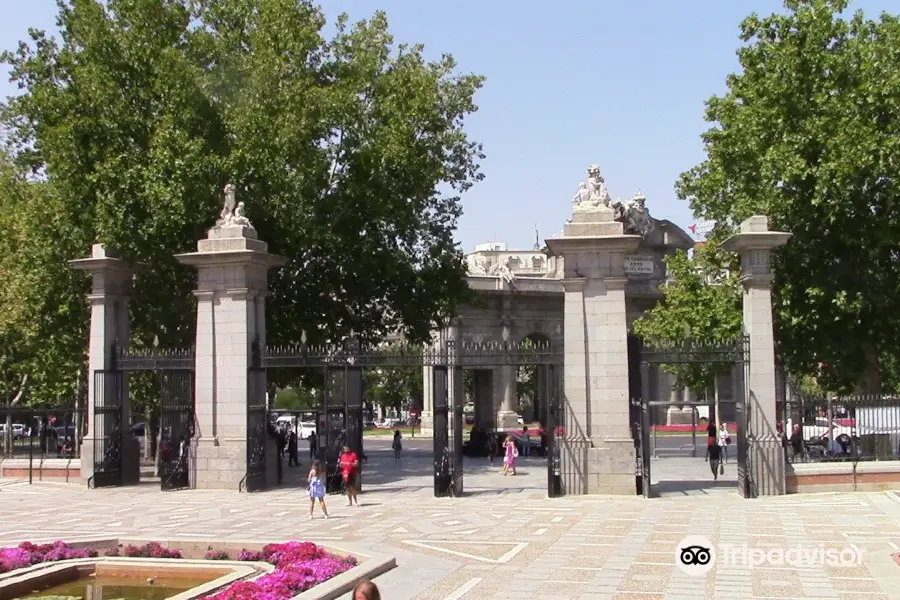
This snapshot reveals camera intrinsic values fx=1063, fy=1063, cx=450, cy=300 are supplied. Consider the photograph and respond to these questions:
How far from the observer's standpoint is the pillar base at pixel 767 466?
22422 mm

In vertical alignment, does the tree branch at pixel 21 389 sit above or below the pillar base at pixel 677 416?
above

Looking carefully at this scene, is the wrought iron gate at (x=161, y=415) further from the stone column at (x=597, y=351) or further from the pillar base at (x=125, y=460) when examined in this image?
the stone column at (x=597, y=351)

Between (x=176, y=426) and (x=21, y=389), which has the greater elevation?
(x=21, y=389)

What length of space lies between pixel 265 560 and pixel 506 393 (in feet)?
143

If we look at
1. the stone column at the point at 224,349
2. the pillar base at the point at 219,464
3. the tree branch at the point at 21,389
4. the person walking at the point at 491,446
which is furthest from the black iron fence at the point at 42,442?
the person walking at the point at 491,446

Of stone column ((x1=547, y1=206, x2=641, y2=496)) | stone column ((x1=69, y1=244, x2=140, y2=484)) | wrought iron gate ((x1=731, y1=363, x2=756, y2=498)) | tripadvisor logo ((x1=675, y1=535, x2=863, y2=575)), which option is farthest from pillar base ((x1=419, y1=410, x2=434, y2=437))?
→ tripadvisor logo ((x1=675, y1=535, x2=863, y2=575))

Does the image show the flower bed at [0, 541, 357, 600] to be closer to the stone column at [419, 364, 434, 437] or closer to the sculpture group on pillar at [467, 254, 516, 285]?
the stone column at [419, 364, 434, 437]

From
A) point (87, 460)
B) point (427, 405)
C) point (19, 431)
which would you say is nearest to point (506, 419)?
point (427, 405)

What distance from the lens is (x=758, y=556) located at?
15172 millimetres

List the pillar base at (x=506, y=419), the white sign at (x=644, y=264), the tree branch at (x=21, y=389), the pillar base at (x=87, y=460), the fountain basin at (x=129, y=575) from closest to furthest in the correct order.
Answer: the fountain basin at (x=129, y=575) < the pillar base at (x=87, y=460) < the tree branch at (x=21, y=389) < the pillar base at (x=506, y=419) < the white sign at (x=644, y=264)

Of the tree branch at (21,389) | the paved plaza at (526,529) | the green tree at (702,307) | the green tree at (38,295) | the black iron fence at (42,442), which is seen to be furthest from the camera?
the tree branch at (21,389)

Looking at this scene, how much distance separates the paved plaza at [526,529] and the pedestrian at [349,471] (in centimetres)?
33

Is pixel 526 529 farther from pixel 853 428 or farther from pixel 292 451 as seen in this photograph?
pixel 292 451

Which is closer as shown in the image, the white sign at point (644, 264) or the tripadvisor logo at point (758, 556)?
the tripadvisor logo at point (758, 556)
